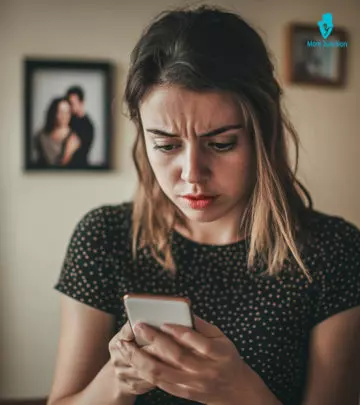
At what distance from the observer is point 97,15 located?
4.51 feet

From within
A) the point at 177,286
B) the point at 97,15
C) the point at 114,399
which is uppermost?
the point at 97,15

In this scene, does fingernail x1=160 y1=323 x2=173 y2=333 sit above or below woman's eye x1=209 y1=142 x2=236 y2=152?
below

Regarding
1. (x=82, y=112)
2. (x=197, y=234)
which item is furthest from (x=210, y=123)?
(x=82, y=112)

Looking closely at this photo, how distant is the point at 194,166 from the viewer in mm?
622

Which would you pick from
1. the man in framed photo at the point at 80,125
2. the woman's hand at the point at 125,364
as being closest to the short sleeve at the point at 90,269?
the woman's hand at the point at 125,364

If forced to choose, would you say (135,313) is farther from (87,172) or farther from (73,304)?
(87,172)

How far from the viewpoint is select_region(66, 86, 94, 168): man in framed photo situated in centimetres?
136

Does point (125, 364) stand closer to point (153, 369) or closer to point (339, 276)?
point (153, 369)

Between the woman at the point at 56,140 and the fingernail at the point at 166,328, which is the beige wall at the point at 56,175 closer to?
the woman at the point at 56,140

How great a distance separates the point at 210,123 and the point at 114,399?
1.27ft

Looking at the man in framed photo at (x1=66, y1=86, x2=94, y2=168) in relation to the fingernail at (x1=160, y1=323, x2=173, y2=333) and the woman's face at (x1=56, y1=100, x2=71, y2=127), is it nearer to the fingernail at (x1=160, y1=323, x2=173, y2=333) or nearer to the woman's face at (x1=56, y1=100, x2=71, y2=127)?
the woman's face at (x1=56, y1=100, x2=71, y2=127)

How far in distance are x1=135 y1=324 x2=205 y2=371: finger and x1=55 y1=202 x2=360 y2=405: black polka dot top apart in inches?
8.8

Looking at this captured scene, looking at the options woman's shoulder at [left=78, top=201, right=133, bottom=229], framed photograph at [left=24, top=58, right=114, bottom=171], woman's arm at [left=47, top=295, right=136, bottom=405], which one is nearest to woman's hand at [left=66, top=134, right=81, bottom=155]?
framed photograph at [left=24, top=58, right=114, bottom=171]

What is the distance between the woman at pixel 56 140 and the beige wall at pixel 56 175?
0.05m
